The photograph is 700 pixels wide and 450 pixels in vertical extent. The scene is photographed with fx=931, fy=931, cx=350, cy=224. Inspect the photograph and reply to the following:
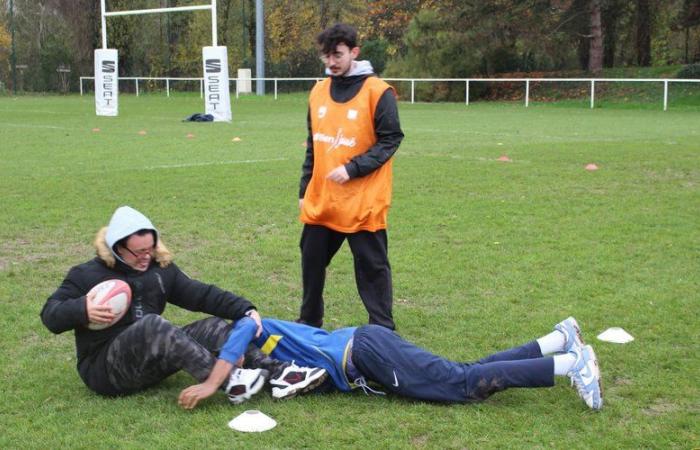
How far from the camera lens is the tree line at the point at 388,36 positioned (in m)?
37.9

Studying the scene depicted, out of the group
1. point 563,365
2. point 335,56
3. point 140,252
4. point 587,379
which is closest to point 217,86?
point 335,56

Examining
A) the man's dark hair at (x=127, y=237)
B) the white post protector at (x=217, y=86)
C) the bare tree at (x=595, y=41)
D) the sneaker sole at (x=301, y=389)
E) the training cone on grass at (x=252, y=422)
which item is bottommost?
the training cone on grass at (x=252, y=422)

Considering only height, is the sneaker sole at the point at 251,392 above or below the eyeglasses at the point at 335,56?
below

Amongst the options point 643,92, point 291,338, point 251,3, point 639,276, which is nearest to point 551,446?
point 291,338

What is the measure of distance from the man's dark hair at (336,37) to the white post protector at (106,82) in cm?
2288

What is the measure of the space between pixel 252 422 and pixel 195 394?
34 cm

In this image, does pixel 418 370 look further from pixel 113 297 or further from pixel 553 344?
pixel 113 297

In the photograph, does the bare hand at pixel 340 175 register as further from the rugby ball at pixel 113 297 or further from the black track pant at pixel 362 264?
the rugby ball at pixel 113 297

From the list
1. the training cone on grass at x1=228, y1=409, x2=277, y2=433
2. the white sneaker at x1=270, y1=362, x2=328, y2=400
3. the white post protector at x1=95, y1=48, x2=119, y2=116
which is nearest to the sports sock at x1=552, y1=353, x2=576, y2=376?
the white sneaker at x1=270, y1=362, x2=328, y2=400

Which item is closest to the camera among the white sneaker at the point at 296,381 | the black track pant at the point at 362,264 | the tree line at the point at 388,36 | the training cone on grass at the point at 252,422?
the training cone on grass at the point at 252,422

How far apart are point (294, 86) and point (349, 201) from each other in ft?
126

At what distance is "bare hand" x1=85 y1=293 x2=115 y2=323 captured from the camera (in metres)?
4.20

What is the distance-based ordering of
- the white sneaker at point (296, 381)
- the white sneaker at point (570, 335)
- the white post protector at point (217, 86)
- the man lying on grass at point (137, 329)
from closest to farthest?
1. the man lying on grass at point (137, 329)
2. the white sneaker at point (296, 381)
3. the white sneaker at point (570, 335)
4. the white post protector at point (217, 86)

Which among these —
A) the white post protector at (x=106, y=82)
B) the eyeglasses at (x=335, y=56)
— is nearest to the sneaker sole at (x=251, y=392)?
the eyeglasses at (x=335, y=56)
